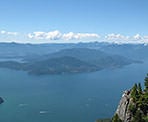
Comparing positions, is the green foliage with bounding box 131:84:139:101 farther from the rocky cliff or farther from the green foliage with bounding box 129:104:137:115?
the green foliage with bounding box 129:104:137:115

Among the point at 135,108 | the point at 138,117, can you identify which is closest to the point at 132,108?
the point at 135,108

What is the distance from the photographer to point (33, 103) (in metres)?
164

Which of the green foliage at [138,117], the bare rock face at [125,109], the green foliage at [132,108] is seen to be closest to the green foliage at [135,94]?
the green foliage at [132,108]

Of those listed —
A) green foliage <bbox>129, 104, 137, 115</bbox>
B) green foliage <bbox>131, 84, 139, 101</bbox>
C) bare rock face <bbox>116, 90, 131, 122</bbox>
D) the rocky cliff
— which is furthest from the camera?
green foliage <bbox>131, 84, 139, 101</bbox>

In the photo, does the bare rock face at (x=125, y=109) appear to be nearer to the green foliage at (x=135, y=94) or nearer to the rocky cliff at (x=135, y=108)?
the rocky cliff at (x=135, y=108)

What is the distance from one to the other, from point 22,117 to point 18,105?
87.7 feet

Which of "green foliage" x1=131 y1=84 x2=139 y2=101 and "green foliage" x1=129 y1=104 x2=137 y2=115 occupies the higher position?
"green foliage" x1=131 y1=84 x2=139 y2=101

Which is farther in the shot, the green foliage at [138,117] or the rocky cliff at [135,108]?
the rocky cliff at [135,108]

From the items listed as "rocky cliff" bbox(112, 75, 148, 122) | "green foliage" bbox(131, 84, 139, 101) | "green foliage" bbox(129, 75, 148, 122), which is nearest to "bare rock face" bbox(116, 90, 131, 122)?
"rocky cliff" bbox(112, 75, 148, 122)

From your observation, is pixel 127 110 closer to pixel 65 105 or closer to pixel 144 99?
pixel 144 99

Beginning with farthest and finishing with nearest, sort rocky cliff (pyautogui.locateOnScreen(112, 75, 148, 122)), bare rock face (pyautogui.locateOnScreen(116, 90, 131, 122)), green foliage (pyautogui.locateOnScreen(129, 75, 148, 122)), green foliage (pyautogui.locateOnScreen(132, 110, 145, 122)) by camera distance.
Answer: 1. bare rock face (pyautogui.locateOnScreen(116, 90, 131, 122))
2. green foliage (pyautogui.locateOnScreen(129, 75, 148, 122))
3. rocky cliff (pyautogui.locateOnScreen(112, 75, 148, 122))
4. green foliage (pyautogui.locateOnScreen(132, 110, 145, 122))

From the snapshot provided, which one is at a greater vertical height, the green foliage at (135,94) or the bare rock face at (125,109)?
the green foliage at (135,94)

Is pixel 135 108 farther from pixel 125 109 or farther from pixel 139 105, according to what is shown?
pixel 125 109

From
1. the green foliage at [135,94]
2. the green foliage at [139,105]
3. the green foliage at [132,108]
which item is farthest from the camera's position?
the green foliage at [135,94]
